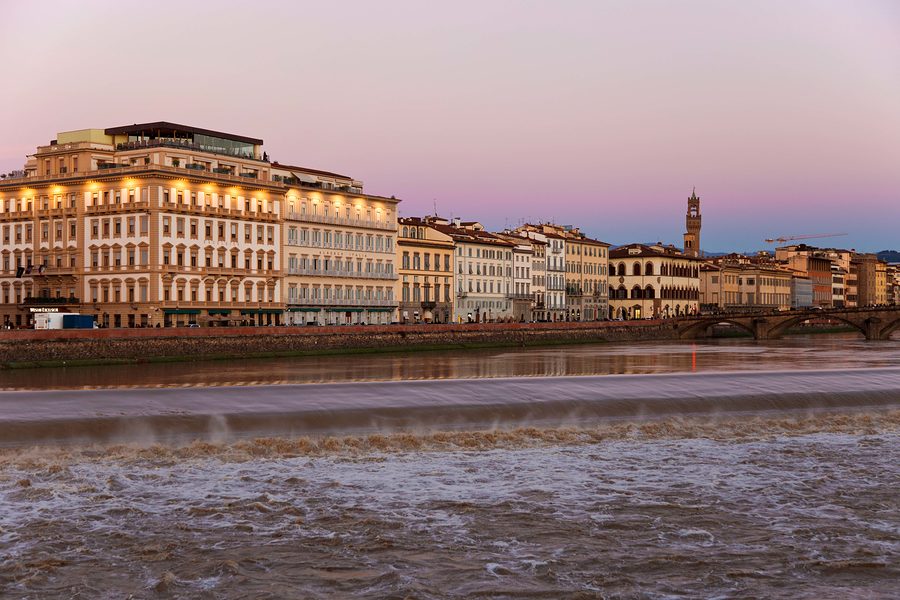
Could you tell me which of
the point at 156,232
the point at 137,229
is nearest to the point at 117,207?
the point at 137,229

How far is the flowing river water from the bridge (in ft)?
232

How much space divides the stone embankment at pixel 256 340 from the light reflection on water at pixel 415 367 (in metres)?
2.43

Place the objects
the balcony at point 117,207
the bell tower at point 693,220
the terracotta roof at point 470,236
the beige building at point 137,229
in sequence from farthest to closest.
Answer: the bell tower at point 693,220, the terracotta roof at point 470,236, the beige building at point 137,229, the balcony at point 117,207

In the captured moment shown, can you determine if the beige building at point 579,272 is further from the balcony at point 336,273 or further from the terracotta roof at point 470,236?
the balcony at point 336,273

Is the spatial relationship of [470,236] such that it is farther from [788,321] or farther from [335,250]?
[788,321]

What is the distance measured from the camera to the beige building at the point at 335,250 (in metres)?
81.9

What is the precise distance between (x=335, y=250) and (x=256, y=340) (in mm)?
23478

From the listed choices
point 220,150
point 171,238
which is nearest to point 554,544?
point 171,238

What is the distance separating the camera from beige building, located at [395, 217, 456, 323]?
93.6 metres

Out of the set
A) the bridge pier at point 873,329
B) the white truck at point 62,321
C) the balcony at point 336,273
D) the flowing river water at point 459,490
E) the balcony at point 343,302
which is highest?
the balcony at point 336,273

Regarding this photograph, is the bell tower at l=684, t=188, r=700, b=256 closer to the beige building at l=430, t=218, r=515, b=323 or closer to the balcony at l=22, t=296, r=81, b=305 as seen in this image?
the beige building at l=430, t=218, r=515, b=323

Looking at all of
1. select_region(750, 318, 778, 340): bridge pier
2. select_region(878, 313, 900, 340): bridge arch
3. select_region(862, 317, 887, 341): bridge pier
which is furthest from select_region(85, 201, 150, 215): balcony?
select_region(878, 313, 900, 340): bridge arch

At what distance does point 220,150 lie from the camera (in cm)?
7681

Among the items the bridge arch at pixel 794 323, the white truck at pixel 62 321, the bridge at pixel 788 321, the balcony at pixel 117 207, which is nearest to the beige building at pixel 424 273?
the bridge at pixel 788 321
